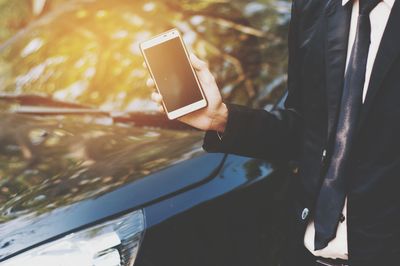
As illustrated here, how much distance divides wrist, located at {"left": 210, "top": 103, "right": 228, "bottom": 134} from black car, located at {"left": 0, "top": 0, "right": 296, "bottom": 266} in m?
0.39

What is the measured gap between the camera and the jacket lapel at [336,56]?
1274 millimetres

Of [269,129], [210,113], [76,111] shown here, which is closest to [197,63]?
[210,113]

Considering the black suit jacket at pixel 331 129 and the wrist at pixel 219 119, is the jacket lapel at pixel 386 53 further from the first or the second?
the wrist at pixel 219 119

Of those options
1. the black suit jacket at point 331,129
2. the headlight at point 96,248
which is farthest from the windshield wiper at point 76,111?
the black suit jacket at point 331,129

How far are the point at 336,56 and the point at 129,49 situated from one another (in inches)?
59.5

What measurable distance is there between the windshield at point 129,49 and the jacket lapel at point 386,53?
105 cm

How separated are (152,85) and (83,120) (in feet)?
3.26

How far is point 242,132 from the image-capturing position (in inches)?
55.8

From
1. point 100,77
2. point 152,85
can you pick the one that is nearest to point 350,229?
point 152,85

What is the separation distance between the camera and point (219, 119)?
1428 millimetres

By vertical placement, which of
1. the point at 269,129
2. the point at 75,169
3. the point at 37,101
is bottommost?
the point at 37,101

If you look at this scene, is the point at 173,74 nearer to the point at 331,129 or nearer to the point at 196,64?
the point at 196,64

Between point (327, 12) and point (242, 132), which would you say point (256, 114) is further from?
point (327, 12)

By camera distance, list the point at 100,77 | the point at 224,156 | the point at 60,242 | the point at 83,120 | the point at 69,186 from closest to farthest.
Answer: the point at 60,242
the point at 69,186
the point at 224,156
the point at 83,120
the point at 100,77
